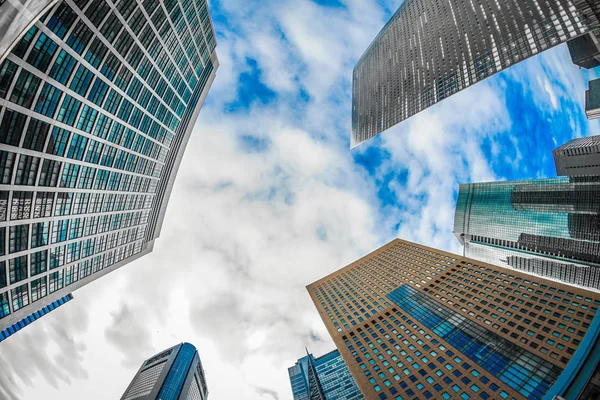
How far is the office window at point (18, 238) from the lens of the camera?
56.6m

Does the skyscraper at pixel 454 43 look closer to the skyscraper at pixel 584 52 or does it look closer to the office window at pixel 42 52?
the skyscraper at pixel 584 52

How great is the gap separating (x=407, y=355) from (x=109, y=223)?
85385 mm

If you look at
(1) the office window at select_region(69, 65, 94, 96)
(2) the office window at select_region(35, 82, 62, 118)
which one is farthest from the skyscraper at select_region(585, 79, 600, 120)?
(2) the office window at select_region(35, 82, 62, 118)

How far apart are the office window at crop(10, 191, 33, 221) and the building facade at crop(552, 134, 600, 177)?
199 m

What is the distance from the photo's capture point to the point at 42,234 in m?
64.5

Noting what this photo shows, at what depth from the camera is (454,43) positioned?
460ft

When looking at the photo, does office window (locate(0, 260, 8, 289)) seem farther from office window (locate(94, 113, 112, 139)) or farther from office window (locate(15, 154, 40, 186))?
office window (locate(94, 113, 112, 139))

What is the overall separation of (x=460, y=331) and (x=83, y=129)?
3575 inches

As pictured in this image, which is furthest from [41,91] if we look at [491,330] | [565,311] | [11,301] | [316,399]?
[316,399]

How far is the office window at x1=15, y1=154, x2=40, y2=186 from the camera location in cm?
5344

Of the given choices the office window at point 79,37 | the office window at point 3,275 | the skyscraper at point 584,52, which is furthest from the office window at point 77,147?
the skyscraper at point 584,52

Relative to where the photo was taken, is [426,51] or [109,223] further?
[426,51]

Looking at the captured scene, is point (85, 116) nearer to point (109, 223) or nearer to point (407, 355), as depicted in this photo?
point (109, 223)

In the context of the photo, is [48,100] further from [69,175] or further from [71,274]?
[71,274]
